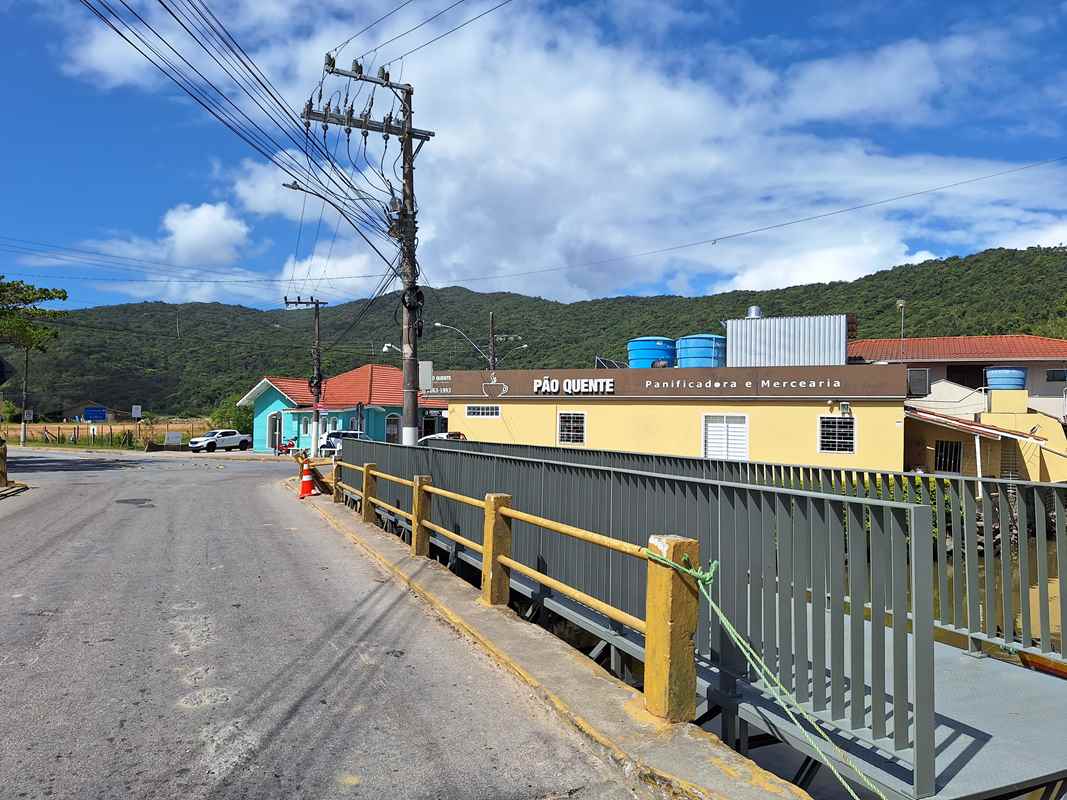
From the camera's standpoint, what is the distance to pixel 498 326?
9856cm

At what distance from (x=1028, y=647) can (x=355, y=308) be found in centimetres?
12671

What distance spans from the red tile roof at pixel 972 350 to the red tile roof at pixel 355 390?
25328 millimetres

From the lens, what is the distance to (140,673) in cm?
573

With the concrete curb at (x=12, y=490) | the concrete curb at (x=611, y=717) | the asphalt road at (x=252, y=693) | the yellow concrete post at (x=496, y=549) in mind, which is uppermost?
the yellow concrete post at (x=496, y=549)

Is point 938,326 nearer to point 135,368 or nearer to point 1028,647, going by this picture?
point 1028,647

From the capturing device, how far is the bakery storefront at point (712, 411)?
20188 mm

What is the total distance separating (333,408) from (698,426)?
31287 mm

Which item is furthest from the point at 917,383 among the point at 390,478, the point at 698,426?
the point at 390,478

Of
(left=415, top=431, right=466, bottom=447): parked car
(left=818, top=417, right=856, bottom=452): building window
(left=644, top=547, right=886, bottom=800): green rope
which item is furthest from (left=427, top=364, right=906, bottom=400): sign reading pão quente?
(left=644, top=547, right=886, bottom=800): green rope

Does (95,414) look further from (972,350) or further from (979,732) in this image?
(979,732)

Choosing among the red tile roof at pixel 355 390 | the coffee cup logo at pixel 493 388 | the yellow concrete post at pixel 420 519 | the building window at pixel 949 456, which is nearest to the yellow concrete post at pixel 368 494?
the yellow concrete post at pixel 420 519

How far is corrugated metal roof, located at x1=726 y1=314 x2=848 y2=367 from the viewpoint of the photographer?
992 inches

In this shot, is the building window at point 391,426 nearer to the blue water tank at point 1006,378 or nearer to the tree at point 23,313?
the tree at point 23,313

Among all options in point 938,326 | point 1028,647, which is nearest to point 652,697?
point 1028,647
